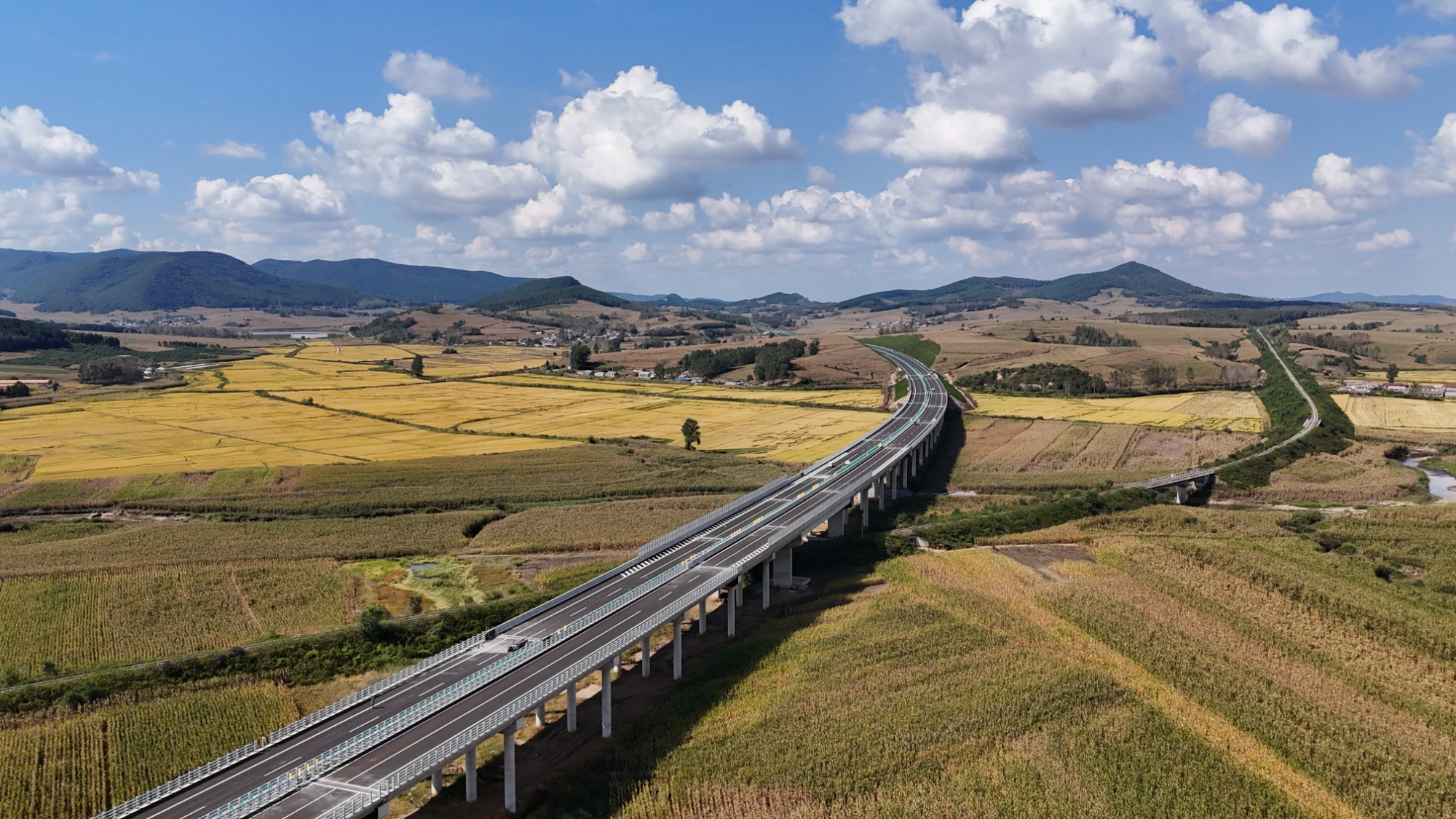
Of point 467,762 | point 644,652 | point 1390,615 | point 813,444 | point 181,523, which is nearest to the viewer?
point 467,762

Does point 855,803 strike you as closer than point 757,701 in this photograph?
Yes

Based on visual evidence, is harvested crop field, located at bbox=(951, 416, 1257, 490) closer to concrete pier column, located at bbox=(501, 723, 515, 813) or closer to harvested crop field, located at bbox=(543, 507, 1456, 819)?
harvested crop field, located at bbox=(543, 507, 1456, 819)

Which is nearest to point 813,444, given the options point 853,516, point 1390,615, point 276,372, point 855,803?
point 853,516

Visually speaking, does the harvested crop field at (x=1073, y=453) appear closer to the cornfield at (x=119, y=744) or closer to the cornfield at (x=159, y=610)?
the cornfield at (x=159, y=610)

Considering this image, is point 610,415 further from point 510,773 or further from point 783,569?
point 510,773

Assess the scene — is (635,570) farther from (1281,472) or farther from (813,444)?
(1281,472)

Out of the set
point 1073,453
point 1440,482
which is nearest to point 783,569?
point 1073,453

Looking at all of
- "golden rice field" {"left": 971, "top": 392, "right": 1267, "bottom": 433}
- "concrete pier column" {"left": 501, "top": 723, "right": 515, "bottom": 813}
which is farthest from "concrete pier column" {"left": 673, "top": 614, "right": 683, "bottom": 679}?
"golden rice field" {"left": 971, "top": 392, "right": 1267, "bottom": 433}
